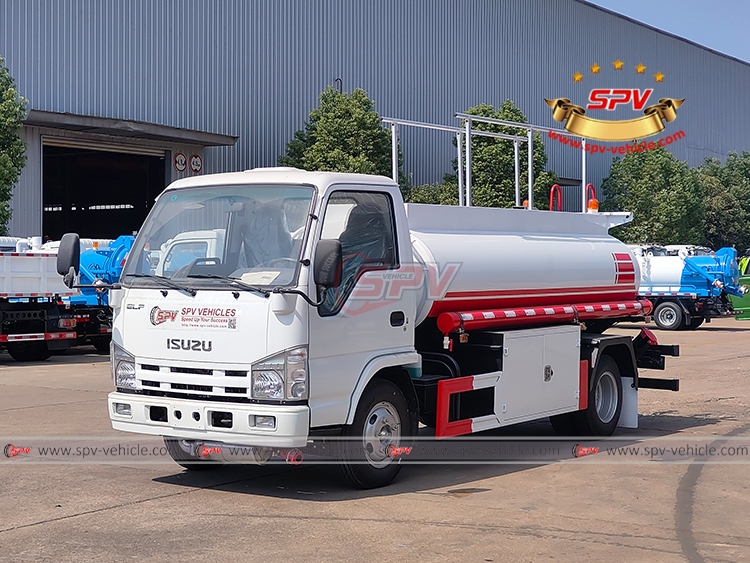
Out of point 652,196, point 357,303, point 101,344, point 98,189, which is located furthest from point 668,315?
point 357,303

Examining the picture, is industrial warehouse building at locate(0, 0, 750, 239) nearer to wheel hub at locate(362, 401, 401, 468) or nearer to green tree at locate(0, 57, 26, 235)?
green tree at locate(0, 57, 26, 235)

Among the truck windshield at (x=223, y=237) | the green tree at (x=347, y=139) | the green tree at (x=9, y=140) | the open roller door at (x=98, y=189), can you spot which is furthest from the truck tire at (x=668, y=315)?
the truck windshield at (x=223, y=237)

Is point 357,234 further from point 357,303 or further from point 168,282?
point 168,282

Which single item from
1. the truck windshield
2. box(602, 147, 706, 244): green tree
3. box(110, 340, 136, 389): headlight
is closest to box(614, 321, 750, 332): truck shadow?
box(602, 147, 706, 244): green tree

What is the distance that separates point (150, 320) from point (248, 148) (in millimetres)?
25857

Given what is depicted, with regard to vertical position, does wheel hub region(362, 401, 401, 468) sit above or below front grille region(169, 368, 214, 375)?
below

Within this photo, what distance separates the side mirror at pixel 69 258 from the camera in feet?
26.7

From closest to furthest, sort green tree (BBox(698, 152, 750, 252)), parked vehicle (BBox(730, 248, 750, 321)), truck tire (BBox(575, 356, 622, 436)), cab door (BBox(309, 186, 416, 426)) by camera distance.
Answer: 1. cab door (BBox(309, 186, 416, 426))
2. truck tire (BBox(575, 356, 622, 436))
3. parked vehicle (BBox(730, 248, 750, 321))
4. green tree (BBox(698, 152, 750, 252))

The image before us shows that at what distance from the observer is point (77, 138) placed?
28.6m

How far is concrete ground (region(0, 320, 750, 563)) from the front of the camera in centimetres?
650

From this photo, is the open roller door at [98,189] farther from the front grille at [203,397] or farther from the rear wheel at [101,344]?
the front grille at [203,397]

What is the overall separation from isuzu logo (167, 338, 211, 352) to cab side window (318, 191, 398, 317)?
90cm

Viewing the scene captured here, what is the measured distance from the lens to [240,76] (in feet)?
108

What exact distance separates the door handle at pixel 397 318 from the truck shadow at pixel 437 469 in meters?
1.23
